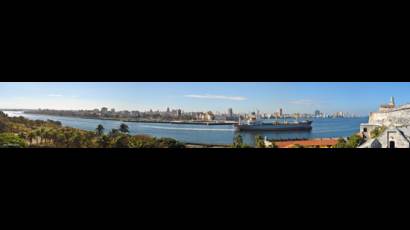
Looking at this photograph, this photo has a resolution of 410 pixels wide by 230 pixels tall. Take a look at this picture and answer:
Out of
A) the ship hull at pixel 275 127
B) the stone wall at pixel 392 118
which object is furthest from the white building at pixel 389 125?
the ship hull at pixel 275 127

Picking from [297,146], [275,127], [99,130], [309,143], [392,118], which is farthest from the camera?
[99,130]

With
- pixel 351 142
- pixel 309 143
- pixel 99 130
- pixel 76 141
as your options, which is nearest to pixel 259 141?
pixel 309 143

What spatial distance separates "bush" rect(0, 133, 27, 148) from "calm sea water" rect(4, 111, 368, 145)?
0.30m

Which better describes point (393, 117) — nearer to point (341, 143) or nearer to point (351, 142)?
point (351, 142)

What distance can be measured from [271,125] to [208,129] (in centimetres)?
69

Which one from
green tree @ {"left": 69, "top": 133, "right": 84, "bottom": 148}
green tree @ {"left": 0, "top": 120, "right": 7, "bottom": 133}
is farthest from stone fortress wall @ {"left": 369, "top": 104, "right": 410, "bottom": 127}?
green tree @ {"left": 0, "top": 120, "right": 7, "bottom": 133}

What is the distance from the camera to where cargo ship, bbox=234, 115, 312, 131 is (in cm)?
320

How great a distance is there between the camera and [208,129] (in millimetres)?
3279

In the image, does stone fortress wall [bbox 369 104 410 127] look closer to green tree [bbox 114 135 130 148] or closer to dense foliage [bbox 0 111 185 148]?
dense foliage [bbox 0 111 185 148]
